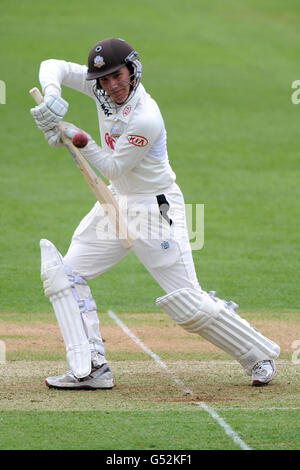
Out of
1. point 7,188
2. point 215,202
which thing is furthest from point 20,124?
point 215,202

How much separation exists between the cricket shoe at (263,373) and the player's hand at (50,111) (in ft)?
6.89

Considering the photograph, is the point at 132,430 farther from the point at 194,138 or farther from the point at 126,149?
the point at 194,138

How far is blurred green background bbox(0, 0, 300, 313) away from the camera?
10.6 m

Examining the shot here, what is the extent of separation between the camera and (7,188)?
581 inches

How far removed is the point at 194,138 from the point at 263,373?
12665 mm

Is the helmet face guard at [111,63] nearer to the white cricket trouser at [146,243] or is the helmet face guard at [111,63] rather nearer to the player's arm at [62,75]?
the player's arm at [62,75]

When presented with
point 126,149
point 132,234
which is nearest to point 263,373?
point 132,234

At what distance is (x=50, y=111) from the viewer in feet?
18.3

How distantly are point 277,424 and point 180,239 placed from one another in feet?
4.84

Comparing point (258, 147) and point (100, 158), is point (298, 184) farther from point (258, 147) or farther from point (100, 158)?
point (100, 158)

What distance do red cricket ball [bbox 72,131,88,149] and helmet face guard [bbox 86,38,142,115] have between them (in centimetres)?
36

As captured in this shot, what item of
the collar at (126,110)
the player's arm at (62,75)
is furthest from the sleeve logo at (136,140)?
the player's arm at (62,75)

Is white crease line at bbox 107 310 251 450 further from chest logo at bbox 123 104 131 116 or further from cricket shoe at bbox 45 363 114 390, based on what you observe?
chest logo at bbox 123 104 131 116
